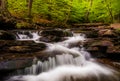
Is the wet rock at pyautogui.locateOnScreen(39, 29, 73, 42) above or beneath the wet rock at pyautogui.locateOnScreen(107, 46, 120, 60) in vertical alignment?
above

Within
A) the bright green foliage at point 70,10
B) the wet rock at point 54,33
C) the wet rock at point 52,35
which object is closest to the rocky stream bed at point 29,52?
the wet rock at point 52,35

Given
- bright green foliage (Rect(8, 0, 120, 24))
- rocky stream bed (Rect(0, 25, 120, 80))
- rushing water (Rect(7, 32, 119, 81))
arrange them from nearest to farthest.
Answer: rocky stream bed (Rect(0, 25, 120, 80)), rushing water (Rect(7, 32, 119, 81)), bright green foliage (Rect(8, 0, 120, 24))

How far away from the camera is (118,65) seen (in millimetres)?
8328

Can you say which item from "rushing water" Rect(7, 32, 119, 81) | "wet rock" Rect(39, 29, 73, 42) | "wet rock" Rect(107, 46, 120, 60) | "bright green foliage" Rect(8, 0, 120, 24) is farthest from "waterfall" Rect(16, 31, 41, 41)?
"bright green foliage" Rect(8, 0, 120, 24)

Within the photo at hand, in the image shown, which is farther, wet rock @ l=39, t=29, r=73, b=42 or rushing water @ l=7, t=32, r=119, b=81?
wet rock @ l=39, t=29, r=73, b=42

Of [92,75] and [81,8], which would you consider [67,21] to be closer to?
[81,8]

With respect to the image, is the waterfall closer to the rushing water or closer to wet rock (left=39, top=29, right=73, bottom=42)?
wet rock (left=39, top=29, right=73, bottom=42)

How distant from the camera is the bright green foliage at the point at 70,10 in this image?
19047mm

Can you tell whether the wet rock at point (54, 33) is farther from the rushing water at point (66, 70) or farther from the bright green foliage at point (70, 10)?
the bright green foliage at point (70, 10)

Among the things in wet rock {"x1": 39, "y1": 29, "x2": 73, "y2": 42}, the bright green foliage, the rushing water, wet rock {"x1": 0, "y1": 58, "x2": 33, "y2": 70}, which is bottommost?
the rushing water

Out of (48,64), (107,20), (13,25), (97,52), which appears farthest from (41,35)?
(107,20)

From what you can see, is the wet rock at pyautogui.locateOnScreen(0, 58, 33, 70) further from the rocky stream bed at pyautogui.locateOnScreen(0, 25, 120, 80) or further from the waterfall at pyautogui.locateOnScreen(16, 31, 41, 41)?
the waterfall at pyautogui.locateOnScreen(16, 31, 41, 41)

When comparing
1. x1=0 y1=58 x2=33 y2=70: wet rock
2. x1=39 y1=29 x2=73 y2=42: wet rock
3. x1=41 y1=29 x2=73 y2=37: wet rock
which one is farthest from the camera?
x1=41 y1=29 x2=73 y2=37: wet rock

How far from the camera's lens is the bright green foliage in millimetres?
19047
